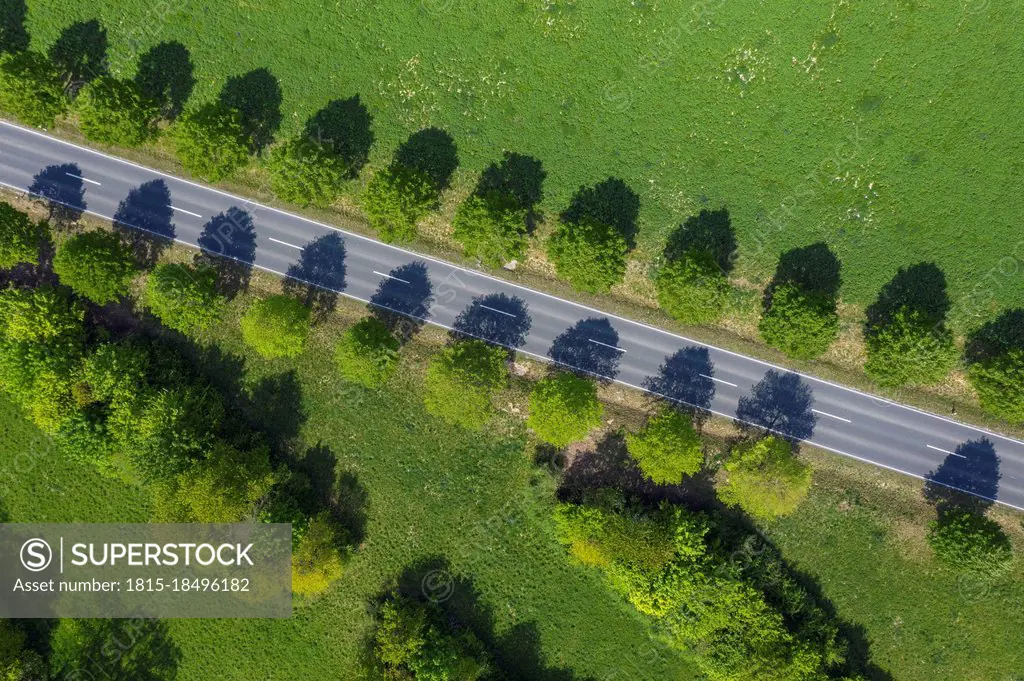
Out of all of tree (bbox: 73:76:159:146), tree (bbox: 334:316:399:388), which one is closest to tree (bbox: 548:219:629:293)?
tree (bbox: 334:316:399:388)

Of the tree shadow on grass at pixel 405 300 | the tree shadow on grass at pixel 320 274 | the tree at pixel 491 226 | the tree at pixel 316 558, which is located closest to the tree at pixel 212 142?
the tree shadow on grass at pixel 320 274

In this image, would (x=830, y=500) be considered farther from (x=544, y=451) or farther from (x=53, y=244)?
(x=53, y=244)

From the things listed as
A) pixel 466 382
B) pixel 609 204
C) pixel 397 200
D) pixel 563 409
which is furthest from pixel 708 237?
pixel 397 200

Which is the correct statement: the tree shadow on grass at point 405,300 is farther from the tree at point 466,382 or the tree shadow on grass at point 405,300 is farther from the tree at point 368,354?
the tree at point 466,382

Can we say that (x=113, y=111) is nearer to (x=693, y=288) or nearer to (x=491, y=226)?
(x=491, y=226)

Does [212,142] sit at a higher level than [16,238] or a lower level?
higher

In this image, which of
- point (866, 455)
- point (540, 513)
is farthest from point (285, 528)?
point (866, 455)
